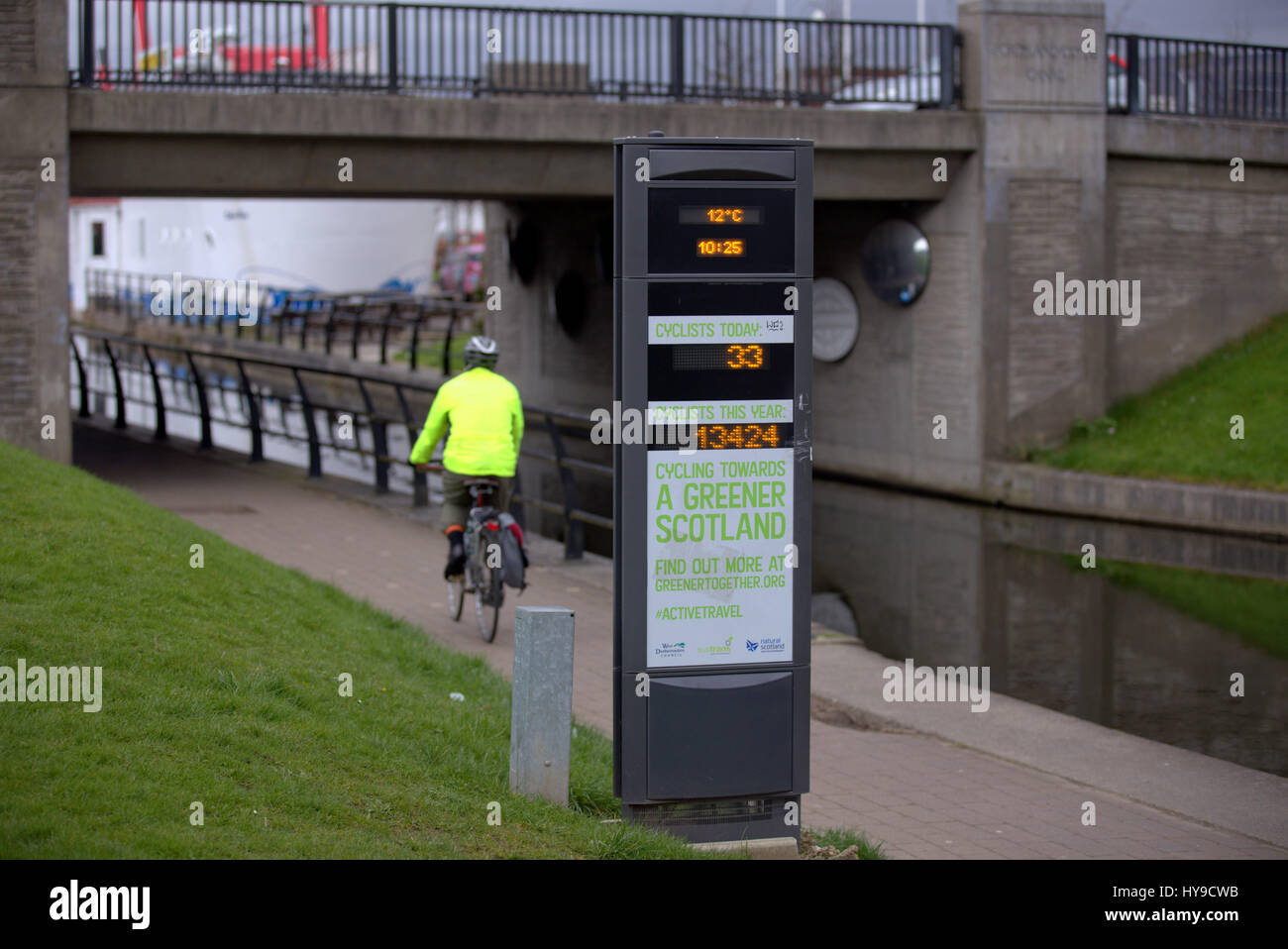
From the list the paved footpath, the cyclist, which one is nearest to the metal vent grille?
the paved footpath

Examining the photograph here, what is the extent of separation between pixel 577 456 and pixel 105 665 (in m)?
19.0

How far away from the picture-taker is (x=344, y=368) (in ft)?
104

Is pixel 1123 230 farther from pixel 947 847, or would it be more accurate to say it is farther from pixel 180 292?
pixel 180 292

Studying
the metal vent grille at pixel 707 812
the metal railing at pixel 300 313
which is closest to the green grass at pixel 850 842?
the metal vent grille at pixel 707 812

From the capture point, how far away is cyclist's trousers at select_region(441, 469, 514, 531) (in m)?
10.0

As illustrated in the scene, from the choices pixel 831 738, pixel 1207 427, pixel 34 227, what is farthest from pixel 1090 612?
pixel 34 227

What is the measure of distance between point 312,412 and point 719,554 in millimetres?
12451

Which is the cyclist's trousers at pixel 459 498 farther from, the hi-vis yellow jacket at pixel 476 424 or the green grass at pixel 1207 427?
the green grass at pixel 1207 427

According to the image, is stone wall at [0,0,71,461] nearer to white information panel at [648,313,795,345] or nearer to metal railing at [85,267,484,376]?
white information panel at [648,313,795,345]

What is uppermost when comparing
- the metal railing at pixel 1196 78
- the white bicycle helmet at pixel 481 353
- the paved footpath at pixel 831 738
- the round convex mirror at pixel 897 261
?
the metal railing at pixel 1196 78

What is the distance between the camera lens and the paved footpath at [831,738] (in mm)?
6312

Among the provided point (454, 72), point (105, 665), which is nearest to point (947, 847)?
point (105, 665)
